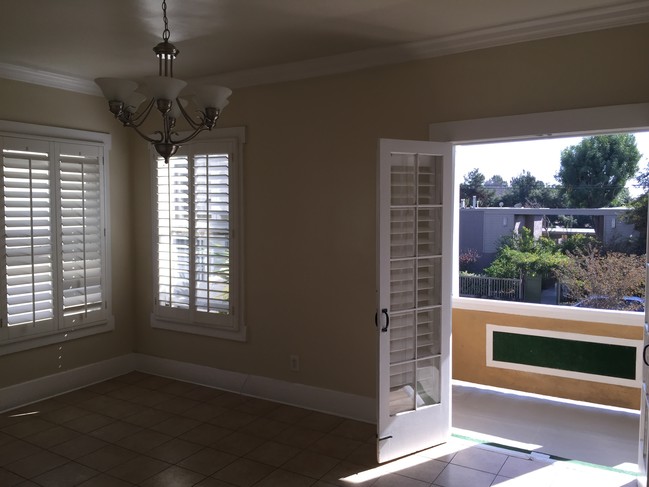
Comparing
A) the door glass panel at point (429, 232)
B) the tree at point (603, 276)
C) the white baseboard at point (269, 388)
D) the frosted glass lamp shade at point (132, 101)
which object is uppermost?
the frosted glass lamp shade at point (132, 101)

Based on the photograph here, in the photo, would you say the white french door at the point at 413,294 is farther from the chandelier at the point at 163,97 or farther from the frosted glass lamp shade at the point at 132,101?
the frosted glass lamp shade at the point at 132,101

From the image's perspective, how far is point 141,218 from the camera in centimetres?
525

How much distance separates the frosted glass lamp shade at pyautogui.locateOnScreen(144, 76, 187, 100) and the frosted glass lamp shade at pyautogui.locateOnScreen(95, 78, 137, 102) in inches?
4.7

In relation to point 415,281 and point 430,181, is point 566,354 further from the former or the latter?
point 430,181

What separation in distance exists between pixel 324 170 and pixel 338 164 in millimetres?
133

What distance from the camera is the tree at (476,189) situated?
19.2ft

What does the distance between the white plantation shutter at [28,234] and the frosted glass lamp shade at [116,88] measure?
2.37 metres

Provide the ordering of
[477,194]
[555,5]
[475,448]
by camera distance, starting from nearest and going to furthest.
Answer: [555,5], [475,448], [477,194]

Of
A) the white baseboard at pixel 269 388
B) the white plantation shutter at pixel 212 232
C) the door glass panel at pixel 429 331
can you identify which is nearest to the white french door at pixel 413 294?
the door glass panel at pixel 429 331

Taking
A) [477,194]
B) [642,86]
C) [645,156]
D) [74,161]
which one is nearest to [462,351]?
[477,194]

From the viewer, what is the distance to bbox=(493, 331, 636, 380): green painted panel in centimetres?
477

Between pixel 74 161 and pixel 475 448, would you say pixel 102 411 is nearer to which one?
pixel 74 161

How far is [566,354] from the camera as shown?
4.99 meters

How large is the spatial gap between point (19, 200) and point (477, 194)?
14.6 feet
